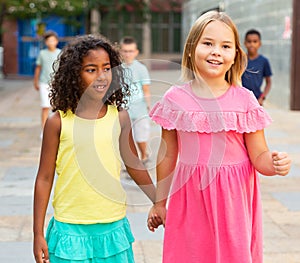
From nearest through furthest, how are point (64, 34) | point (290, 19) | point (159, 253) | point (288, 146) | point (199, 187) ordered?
point (199, 187)
point (159, 253)
point (288, 146)
point (290, 19)
point (64, 34)

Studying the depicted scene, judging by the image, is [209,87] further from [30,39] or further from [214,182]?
[30,39]

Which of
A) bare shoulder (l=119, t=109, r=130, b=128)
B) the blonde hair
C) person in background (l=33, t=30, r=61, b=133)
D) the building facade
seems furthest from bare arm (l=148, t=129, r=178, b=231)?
the building facade

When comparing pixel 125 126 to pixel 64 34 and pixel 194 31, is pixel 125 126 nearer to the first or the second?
pixel 194 31

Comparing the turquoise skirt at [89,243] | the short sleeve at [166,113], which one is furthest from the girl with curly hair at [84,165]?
the short sleeve at [166,113]

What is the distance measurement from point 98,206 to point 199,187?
0.45 m

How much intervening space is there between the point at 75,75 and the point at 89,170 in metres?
0.43

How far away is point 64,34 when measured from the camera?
36.4 meters

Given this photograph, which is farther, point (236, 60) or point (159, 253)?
point (159, 253)

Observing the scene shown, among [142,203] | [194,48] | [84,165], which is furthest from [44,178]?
[142,203]

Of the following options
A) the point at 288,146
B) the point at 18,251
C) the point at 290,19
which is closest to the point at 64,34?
the point at 290,19

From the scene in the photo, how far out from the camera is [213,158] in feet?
10.3

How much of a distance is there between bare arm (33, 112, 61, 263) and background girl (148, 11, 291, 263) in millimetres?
473

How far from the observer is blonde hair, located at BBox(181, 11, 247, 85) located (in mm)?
3207

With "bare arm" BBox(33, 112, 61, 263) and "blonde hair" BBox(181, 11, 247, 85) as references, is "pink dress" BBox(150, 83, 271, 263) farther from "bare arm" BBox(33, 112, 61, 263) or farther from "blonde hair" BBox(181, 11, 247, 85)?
"bare arm" BBox(33, 112, 61, 263)
